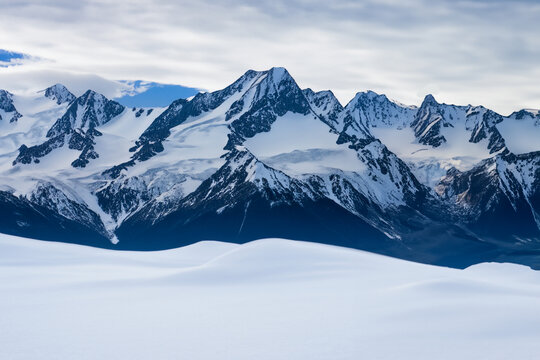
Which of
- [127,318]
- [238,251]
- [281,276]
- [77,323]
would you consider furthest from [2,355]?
[238,251]

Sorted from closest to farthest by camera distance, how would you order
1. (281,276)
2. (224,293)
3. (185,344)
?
→ (185,344) → (224,293) → (281,276)

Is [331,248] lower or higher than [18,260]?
higher

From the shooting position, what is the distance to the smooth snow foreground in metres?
58.4

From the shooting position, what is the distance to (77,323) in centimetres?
6638

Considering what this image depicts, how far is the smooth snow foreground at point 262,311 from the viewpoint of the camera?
58406 millimetres

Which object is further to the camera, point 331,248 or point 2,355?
point 331,248

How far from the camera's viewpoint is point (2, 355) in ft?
184

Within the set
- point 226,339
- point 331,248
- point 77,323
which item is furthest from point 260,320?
point 331,248

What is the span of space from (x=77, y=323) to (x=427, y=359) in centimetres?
3263

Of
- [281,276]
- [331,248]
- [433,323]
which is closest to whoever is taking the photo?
[433,323]

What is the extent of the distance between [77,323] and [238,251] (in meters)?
46.3

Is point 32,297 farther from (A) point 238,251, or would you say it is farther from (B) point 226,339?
(A) point 238,251

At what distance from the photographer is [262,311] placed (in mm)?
72500

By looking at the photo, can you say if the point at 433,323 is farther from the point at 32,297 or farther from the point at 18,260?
the point at 18,260
